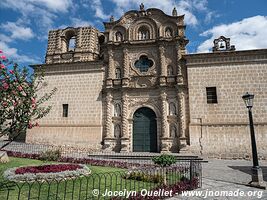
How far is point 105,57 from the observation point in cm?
2064

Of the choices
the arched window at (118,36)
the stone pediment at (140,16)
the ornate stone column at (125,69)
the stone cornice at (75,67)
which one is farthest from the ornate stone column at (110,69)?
the stone pediment at (140,16)

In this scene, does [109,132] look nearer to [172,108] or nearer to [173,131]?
[173,131]

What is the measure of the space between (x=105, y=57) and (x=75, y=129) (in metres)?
7.16

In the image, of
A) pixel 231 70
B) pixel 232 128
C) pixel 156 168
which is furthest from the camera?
pixel 231 70

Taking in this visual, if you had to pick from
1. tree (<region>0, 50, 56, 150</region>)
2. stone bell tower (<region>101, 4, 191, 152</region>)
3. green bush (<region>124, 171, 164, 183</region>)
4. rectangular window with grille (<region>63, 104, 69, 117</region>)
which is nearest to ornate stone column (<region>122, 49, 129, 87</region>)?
stone bell tower (<region>101, 4, 191, 152</region>)

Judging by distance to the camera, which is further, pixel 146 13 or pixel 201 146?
pixel 146 13

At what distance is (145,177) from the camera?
8.09 m

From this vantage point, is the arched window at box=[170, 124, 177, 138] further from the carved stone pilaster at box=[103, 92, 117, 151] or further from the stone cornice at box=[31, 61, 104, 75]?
the stone cornice at box=[31, 61, 104, 75]

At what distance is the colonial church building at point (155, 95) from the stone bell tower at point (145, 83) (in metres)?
0.08

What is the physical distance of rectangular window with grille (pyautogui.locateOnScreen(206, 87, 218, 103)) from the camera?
1756 centimetres

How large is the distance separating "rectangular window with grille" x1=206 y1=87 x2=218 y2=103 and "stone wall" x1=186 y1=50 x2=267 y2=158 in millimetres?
314

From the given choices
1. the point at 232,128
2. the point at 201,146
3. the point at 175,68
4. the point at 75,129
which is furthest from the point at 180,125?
the point at 75,129

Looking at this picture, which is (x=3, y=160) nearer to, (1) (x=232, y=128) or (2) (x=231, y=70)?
(1) (x=232, y=128)

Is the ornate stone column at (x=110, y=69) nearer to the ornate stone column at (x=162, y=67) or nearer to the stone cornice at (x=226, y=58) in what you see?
the ornate stone column at (x=162, y=67)
